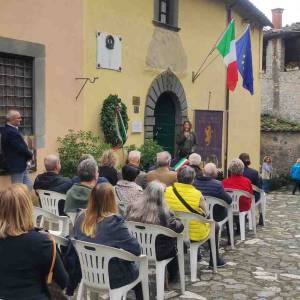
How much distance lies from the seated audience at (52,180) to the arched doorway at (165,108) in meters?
5.44

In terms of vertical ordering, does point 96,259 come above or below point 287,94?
below

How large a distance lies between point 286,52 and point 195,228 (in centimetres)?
2074

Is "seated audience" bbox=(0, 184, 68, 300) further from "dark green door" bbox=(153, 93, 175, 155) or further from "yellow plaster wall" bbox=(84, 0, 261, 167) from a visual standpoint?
"dark green door" bbox=(153, 93, 175, 155)

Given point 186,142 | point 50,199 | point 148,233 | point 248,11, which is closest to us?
point 148,233

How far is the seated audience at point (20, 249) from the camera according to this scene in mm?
3102

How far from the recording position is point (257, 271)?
6262 mm

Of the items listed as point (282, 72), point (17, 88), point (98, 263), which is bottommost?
point (98, 263)

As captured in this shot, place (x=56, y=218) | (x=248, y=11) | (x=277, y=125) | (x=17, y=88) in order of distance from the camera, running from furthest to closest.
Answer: (x=277, y=125) → (x=248, y=11) → (x=17, y=88) → (x=56, y=218)

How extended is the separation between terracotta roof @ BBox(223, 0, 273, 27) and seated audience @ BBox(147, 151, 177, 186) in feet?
30.3

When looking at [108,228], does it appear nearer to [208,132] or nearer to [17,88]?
[17,88]

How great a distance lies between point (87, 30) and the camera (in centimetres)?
958

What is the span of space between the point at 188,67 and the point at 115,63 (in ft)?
11.2

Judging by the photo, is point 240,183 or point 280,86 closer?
point 240,183

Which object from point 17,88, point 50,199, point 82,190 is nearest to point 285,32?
point 17,88
